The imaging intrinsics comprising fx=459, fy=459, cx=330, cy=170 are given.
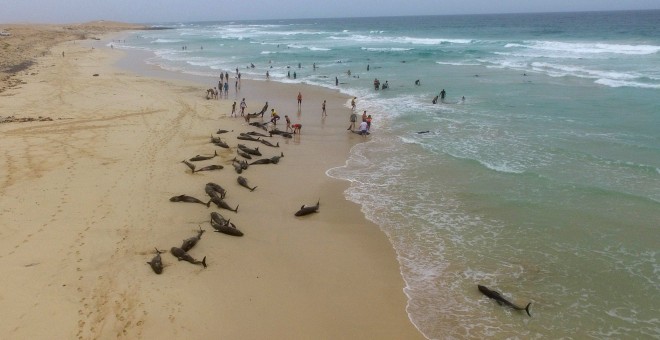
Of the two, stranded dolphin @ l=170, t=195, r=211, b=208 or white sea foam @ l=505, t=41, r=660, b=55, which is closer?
stranded dolphin @ l=170, t=195, r=211, b=208

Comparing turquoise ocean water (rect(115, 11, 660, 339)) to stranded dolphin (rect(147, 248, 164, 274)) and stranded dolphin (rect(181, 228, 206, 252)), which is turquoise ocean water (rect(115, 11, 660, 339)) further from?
stranded dolphin (rect(147, 248, 164, 274))

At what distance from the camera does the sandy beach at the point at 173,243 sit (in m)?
8.47

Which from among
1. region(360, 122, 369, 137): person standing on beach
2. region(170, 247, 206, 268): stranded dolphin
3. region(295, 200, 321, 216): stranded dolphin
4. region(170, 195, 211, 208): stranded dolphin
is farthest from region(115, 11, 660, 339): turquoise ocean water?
region(170, 247, 206, 268): stranded dolphin

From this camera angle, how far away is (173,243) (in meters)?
11.1

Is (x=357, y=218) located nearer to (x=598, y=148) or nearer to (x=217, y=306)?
(x=217, y=306)

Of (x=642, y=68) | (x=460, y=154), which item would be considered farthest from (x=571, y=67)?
(x=460, y=154)

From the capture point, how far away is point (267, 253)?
11.0 m

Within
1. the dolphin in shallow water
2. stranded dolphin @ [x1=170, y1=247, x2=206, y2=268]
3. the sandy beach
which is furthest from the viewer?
stranded dolphin @ [x1=170, y1=247, x2=206, y2=268]

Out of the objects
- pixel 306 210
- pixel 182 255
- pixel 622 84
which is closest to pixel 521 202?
pixel 306 210

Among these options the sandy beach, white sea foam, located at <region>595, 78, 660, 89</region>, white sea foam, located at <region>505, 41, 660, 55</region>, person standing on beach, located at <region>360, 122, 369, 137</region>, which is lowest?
the sandy beach

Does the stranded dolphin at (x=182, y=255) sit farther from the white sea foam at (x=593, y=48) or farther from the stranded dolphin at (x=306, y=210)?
the white sea foam at (x=593, y=48)

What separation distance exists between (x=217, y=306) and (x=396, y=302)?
3.57 metres

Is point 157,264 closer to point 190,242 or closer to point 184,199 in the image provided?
point 190,242

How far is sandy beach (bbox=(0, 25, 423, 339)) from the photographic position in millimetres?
8469
